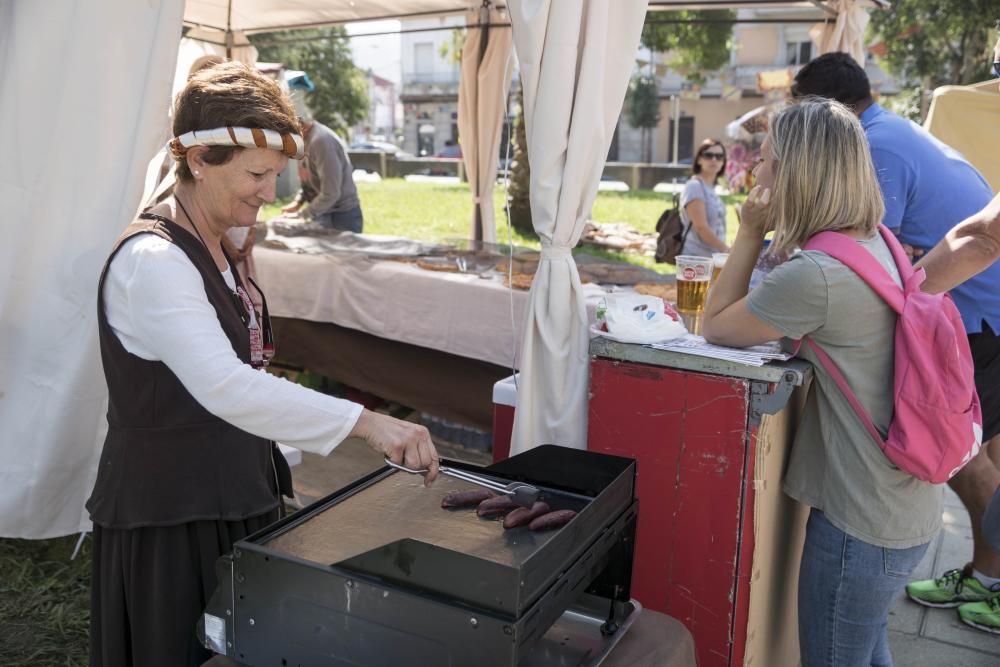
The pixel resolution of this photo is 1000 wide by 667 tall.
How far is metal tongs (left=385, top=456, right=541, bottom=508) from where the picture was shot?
149 centimetres

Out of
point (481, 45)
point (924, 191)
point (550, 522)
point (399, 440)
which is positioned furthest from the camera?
point (481, 45)

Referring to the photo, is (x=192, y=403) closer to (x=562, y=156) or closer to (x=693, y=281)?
(x=562, y=156)

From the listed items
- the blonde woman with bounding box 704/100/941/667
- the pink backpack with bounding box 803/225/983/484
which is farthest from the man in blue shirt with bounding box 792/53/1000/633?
the pink backpack with bounding box 803/225/983/484

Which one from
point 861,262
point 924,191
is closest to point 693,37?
point 924,191

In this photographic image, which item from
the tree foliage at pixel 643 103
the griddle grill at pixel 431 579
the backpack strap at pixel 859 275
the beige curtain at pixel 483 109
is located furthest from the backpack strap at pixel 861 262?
the tree foliage at pixel 643 103

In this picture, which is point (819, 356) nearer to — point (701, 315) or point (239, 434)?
point (701, 315)

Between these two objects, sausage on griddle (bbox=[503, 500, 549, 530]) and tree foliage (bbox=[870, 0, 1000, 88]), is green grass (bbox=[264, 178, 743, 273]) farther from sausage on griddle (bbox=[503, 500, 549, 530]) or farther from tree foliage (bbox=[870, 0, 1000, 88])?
sausage on griddle (bbox=[503, 500, 549, 530])

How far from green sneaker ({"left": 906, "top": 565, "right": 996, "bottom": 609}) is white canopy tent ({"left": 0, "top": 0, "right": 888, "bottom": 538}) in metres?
1.84

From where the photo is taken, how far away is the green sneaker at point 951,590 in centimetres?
332

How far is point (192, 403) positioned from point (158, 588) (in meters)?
0.39

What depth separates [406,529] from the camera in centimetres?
143

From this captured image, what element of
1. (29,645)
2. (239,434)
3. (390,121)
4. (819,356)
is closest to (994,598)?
(819,356)

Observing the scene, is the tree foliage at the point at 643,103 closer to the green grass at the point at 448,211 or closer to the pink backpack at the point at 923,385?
the green grass at the point at 448,211

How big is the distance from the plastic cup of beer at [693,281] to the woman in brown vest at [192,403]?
1325mm
